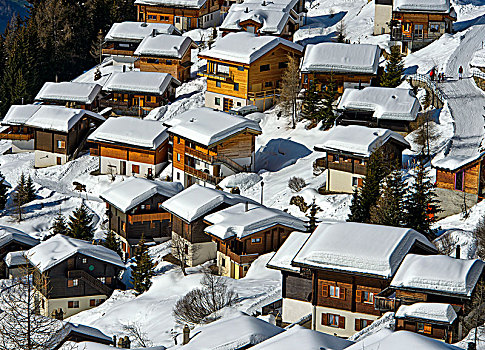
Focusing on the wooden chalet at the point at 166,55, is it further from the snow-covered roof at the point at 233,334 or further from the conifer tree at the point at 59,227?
the snow-covered roof at the point at 233,334

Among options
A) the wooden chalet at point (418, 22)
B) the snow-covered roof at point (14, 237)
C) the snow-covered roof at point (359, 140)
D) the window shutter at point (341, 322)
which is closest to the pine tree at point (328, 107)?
the snow-covered roof at point (359, 140)

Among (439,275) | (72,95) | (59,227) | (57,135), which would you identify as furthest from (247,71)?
(439,275)

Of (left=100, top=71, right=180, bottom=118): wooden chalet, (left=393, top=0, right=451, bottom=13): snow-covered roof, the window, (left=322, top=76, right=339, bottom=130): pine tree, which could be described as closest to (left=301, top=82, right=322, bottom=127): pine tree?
(left=322, top=76, right=339, bottom=130): pine tree

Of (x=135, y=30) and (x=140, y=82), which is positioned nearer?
(x=140, y=82)

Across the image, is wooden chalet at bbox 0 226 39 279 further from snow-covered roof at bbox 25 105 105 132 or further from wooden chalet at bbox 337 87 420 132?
wooden chalet at bbox 337 87 420 132

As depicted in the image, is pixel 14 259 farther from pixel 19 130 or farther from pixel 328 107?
pixel 328 107

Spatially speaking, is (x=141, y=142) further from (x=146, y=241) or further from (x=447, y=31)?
(x=447, y=31)
